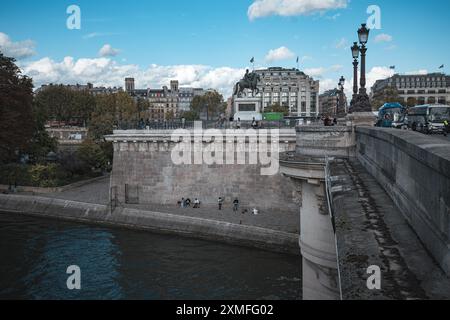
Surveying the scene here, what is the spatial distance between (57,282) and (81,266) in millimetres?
2240

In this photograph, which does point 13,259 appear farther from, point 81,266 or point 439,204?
point 439,204

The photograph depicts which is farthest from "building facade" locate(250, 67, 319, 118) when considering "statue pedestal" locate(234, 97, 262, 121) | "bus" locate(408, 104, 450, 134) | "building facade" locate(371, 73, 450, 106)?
"bus" locate(408, 104, 450, 134)

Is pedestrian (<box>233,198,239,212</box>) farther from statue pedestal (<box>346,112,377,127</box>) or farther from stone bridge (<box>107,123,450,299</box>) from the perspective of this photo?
statue pedestal (<box>346,112,377,127</box>)

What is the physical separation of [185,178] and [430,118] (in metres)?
16.2

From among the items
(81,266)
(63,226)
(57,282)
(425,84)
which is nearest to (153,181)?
(63,226)

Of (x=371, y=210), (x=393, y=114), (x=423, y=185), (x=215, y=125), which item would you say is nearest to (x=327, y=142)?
(x=371, y=210)

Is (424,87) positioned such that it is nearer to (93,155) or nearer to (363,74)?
(93,155)

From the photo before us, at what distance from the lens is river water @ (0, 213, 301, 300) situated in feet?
61.5

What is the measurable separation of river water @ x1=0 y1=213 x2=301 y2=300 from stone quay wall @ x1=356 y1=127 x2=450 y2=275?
11.3 meters

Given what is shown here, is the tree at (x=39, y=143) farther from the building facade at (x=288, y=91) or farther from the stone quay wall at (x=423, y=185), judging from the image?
the building facade at (x=288, y=91)

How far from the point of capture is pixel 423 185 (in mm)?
5234

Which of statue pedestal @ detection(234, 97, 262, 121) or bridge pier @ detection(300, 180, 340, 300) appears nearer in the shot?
bridge pier @ detection(300, 180, 340, 300)
